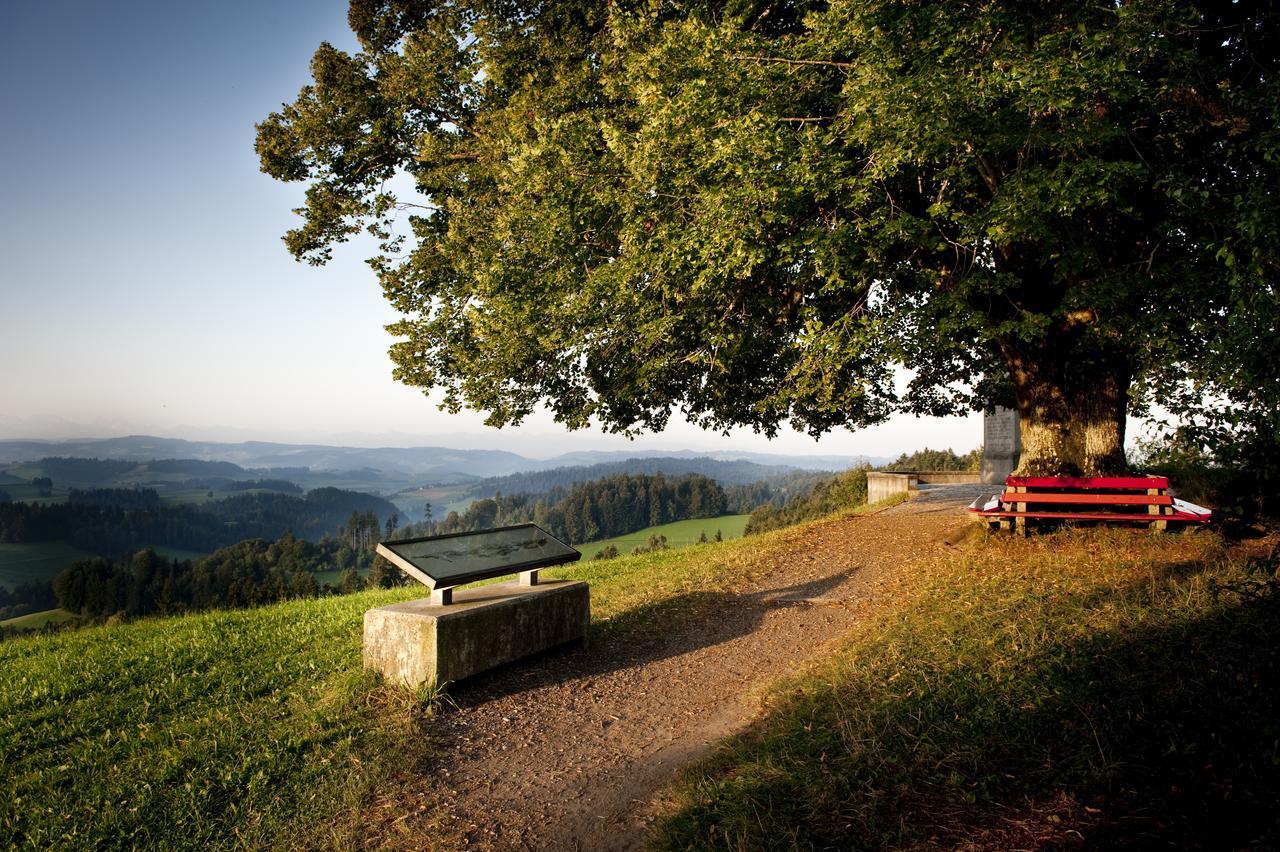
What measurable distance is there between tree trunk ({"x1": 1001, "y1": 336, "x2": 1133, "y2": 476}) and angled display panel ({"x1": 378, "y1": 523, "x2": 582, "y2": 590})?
334 inches

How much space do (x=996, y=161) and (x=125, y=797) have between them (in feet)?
40.1

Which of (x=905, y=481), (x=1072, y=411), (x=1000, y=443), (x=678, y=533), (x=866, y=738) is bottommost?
(x=678, y=533)

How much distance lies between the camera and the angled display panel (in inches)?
254

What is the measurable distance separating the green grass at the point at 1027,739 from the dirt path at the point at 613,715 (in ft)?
1.49

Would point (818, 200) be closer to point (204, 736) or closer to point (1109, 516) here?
point (1109, 516)

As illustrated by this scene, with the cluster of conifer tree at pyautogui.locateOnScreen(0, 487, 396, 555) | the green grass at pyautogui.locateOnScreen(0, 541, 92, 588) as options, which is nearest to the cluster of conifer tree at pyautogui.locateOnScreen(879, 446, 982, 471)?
the cluster of conifer tree at pyautogui.locateOnScreen(0, 487, 396, 555)

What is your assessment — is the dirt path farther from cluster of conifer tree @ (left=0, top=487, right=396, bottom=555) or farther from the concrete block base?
cluster of conifer tree @ (left=0, top=487, right=396, bottom=555)

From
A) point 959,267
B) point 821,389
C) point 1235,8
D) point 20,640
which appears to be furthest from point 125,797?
point 1235,8

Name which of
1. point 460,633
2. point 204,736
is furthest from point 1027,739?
point 204,736

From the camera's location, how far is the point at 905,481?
21672 mm

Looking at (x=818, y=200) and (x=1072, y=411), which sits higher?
(x=818, y=200)

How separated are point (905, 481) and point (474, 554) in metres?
17.8

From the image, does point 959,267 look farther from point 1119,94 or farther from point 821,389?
point 1119,94

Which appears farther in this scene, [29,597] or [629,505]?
[29,597]
